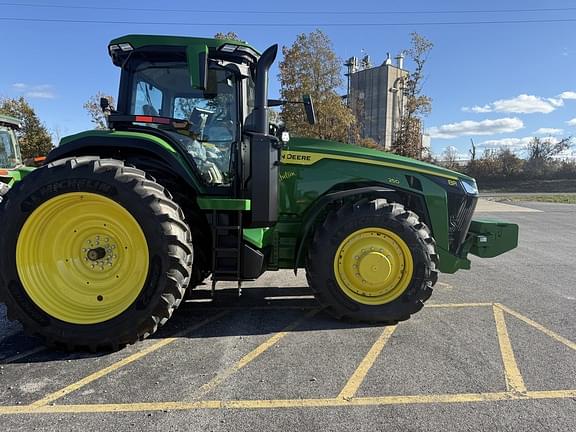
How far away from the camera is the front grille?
4.44 meters

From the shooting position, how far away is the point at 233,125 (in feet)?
13.2

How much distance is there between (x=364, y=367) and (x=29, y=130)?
2758 cm

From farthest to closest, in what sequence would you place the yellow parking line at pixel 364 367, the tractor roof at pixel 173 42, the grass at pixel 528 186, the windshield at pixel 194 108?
1. the grass at pixel 528 186
2. the windshield at pixel 194 108
3. the tractor roof at pixel 173 42
4. the yellow parking line at pixel 364 367

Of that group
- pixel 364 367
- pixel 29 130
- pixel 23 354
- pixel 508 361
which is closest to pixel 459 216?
pixel 508 361

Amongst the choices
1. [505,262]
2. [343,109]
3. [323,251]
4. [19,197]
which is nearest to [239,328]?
[323,251]

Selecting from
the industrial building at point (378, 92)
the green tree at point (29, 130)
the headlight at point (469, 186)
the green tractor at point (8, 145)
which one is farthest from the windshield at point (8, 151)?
the industrial building at point (378, 92)

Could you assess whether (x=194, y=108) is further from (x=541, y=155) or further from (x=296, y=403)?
(x=541, y=155)

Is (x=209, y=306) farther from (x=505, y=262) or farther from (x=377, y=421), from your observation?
(x=505, y=262)

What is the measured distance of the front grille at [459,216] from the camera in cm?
444

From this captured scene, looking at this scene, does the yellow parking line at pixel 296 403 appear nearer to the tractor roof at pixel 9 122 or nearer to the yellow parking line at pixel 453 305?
the yellow parking line at pixel 453 305

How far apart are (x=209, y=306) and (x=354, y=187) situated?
2.03m

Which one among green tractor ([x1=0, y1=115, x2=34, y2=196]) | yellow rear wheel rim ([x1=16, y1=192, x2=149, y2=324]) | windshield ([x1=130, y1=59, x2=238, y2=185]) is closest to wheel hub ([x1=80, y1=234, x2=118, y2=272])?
yellow rear wheel rim ([x1=16, y1=192, x2=149, y2=324])

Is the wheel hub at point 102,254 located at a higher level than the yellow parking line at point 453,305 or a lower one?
higher

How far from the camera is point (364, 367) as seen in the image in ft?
10.3
